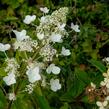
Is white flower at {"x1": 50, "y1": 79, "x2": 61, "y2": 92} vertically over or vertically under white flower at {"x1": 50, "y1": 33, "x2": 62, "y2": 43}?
under

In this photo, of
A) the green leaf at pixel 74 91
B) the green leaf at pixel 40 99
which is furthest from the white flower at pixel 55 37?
the green leaf at pixel 74 91

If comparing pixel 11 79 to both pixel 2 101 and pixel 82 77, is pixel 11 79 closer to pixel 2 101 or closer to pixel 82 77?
pixel 2 101

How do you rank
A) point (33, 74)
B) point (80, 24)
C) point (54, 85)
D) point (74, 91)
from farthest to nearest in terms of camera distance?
point (80, 24) < point (74, 91) < point (54, 85) < point (33, 74)

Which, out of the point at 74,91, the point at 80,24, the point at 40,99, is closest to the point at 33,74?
the point at 40,99

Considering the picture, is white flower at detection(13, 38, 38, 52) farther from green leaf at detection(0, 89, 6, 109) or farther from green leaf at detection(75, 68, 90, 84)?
green leaf at detection(75, 68, 90, 84)

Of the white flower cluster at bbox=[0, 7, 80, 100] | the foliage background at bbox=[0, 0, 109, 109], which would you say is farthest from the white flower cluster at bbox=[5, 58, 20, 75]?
the foliage background at bbox=[0, 0, 109, 109]

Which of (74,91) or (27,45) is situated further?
(74,91)

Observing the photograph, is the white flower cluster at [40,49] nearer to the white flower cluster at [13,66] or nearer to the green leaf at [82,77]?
the white flower cluster at [13,66]

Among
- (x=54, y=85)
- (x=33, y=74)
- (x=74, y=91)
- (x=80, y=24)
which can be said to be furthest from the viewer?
(x=80, y=24)

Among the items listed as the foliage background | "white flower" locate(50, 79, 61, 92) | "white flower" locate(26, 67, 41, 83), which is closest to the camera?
"white flower" locate(26, 67, 41, 83)

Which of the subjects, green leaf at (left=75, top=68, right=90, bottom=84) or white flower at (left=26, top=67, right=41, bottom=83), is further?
green leaf at (left=75, top=68, right=90, bottom=84)

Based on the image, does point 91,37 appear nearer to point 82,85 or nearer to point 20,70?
point 82,85

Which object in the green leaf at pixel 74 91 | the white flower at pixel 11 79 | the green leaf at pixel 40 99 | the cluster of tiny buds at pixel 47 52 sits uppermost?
the cluster of tiny buds at pixel 47 52

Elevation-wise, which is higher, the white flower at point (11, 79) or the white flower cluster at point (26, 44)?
the white flower cluster at point (26, 44)
